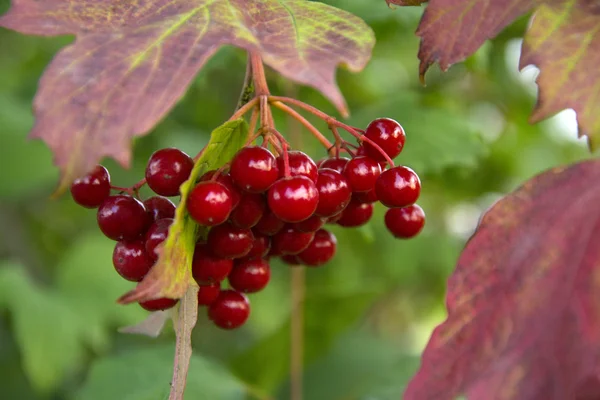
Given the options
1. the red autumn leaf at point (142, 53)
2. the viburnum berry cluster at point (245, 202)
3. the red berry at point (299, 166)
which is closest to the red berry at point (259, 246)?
the viburnum berry cluster at point (245, 202)

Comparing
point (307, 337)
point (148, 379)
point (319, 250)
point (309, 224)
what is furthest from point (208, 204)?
point (307, 337)

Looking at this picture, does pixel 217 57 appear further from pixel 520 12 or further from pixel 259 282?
pixel 520 12

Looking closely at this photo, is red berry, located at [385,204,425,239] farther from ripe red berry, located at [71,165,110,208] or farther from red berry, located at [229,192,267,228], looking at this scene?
ripe red berry, located at [71,165,110,208]

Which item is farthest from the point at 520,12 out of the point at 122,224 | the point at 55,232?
the point at 55,232

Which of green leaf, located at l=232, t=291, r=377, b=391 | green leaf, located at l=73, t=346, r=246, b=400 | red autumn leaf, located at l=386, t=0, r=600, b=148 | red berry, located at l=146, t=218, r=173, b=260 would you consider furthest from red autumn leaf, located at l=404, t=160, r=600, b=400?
green leaf, located at l=232, t=291, r=377, b=391

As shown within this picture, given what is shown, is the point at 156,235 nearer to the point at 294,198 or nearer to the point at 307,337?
the point at 294,198

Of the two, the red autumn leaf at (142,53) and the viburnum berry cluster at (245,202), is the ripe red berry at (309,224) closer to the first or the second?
the viburnum berry cluster at (245,202)
